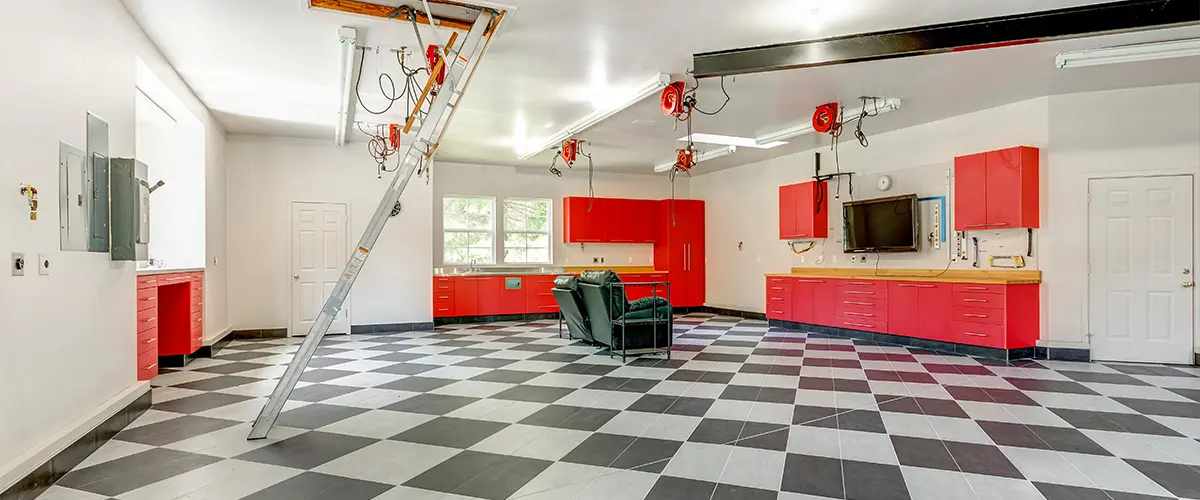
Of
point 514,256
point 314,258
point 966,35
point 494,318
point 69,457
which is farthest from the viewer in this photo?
point 514,256

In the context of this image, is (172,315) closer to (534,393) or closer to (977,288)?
(534,393)

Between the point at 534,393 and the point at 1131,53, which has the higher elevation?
the point at 1131,53

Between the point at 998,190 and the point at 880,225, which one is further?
the point at 880,225

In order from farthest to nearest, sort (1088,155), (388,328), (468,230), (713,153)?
1. (468,230)
2. (713,153)
3. (388,328)
4. (1088,155)

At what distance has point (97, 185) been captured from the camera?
3277mm

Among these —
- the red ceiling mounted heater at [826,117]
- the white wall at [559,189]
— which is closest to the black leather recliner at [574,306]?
the red ceiling mounted heater at [826,117]

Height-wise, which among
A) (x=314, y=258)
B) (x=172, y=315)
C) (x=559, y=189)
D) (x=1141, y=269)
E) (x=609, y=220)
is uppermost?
(x=559, y=189)

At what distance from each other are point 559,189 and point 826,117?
5.61m

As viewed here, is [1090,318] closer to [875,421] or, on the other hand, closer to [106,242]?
[875,421]

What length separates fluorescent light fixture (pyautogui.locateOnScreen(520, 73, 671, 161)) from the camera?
16.7ft

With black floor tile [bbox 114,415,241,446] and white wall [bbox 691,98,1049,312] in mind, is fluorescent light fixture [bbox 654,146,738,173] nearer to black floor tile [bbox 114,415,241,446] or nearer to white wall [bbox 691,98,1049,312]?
white wall [bbox 691,98,1049,312]

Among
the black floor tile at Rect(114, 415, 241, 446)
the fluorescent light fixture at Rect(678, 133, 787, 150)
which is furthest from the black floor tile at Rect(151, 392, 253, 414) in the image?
the fluorescent light fixture at Rect(678, 133, 787, 150)

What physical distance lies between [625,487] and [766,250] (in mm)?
7560

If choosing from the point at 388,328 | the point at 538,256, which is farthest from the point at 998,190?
the point at 388,328
